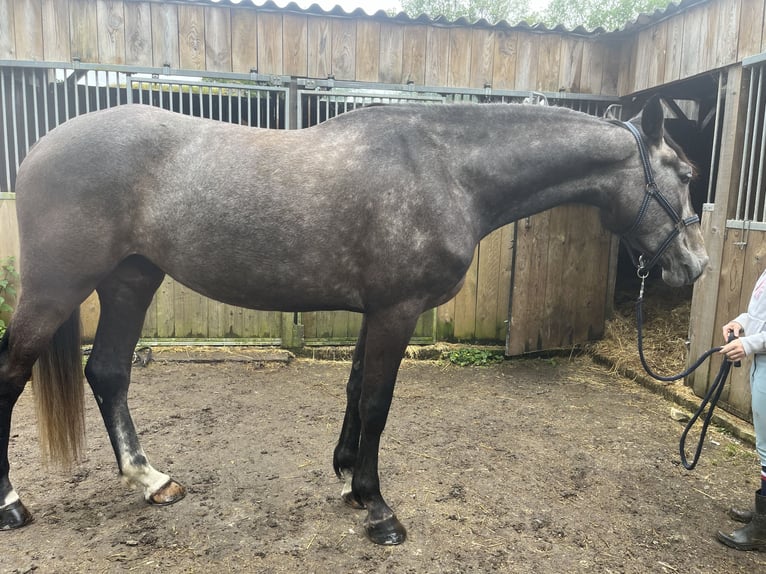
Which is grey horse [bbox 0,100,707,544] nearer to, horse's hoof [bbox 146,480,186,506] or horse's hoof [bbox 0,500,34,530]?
horse's hoof [bbox 0,500,34,530]

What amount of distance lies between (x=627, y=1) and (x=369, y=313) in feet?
97.9

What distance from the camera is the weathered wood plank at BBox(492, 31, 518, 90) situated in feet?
17.7

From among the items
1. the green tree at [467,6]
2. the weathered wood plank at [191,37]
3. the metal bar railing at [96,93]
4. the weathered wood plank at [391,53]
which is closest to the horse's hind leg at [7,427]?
the metal bar railing at [96,93]

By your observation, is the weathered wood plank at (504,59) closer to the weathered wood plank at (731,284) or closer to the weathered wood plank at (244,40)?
the weathered wood plank at (244,40)

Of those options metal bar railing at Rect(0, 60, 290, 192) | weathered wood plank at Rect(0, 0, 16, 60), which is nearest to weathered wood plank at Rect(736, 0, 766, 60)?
metal bar railing at Rect(0, 60, 290, 192)

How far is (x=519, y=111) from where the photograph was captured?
2.55 metres

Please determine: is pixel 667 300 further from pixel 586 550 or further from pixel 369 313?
pixel 369 313

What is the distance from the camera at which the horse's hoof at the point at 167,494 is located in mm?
2664

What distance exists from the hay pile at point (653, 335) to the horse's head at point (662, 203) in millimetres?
2748

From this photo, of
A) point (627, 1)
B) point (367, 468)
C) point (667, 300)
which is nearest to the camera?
point (367, 468)

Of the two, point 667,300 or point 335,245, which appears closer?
point 335,245

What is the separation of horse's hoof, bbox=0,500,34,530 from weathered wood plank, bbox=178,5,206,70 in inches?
160

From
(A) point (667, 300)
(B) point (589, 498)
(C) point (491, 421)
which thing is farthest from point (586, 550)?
(A) point (667, 300)

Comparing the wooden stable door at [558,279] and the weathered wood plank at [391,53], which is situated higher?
the weathered wood plank at [391,53]
